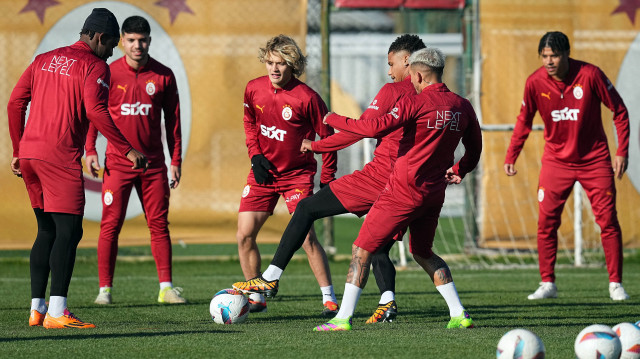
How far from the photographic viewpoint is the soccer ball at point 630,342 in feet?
15.4

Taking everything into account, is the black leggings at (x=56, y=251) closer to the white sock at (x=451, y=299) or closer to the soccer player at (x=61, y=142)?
the soccer player at (x=61, y=142)

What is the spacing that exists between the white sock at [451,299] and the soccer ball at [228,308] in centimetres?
137

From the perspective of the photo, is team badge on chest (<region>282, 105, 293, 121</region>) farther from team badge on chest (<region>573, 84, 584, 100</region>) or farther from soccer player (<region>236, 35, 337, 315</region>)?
team badge on chest (<region>573, 84, 584, 100</region>)

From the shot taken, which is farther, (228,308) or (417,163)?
(228,308)

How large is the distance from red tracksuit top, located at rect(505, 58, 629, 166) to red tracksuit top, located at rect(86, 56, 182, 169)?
3.39 meters

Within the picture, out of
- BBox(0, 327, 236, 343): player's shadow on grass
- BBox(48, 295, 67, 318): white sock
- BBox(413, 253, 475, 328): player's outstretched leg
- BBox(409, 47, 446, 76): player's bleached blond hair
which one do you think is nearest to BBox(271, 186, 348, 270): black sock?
BBox(413, 253, 475, 328): player's outstretched leg

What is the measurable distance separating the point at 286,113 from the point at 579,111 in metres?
2.90

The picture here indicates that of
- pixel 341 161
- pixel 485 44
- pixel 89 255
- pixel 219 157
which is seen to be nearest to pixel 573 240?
pixel 485 44

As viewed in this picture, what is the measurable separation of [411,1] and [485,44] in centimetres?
113

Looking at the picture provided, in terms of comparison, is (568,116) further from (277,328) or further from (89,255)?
→ (89,255)

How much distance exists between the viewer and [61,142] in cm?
616

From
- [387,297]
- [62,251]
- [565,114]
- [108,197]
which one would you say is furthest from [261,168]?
[565,114]

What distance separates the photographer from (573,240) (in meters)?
12.1

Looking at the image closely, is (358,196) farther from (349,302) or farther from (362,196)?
(349,302)
